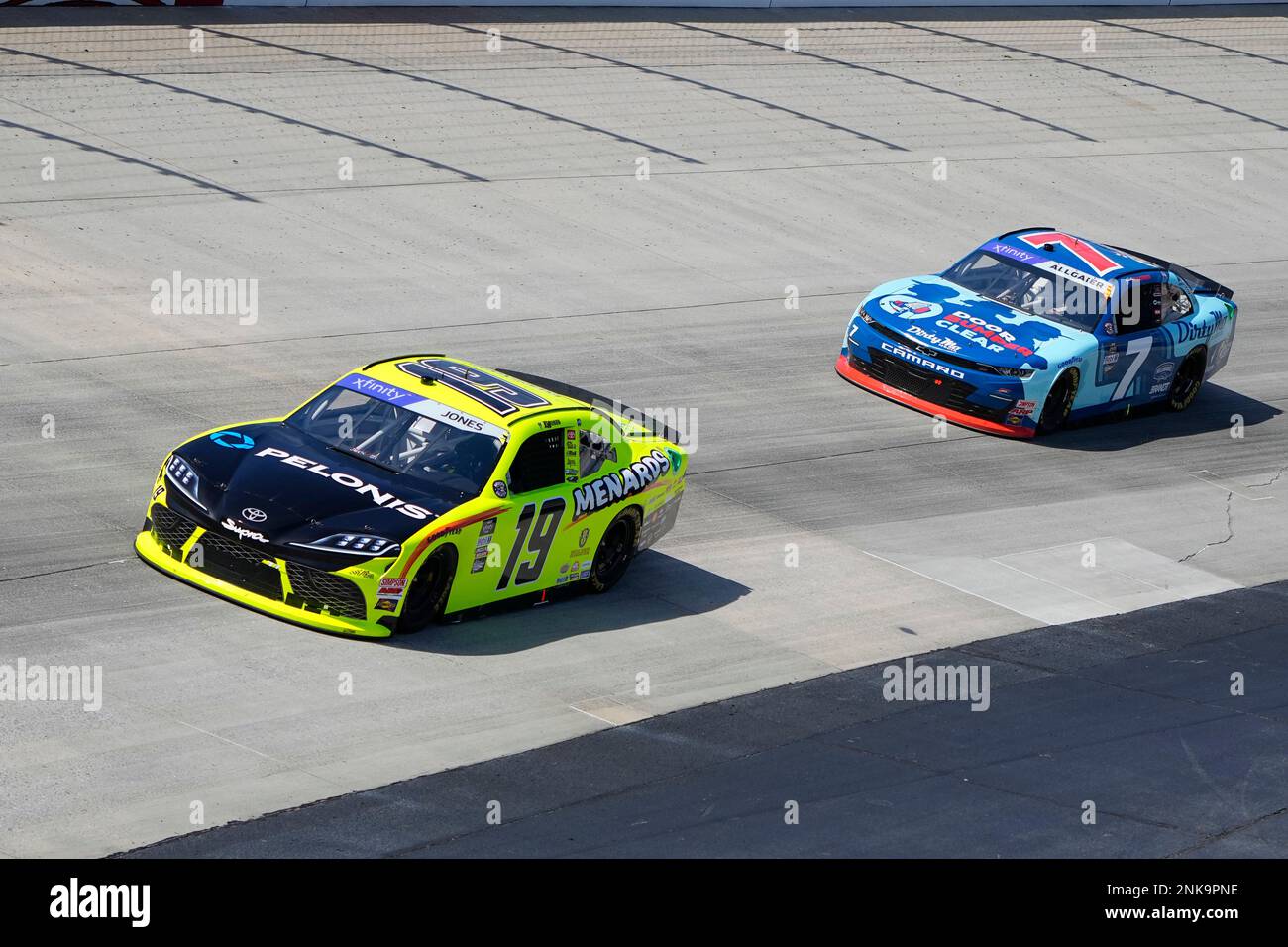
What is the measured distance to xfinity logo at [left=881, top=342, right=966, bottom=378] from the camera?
17.7 m

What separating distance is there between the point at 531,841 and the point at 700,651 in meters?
3.41

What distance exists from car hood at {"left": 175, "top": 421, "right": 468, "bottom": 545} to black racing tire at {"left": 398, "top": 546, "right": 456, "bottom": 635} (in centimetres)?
28

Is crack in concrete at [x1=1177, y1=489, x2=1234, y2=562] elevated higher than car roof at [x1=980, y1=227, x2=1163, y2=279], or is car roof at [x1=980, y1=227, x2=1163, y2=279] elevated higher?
car roof at [x1=980, y1=227, x2=1163, y2=279]

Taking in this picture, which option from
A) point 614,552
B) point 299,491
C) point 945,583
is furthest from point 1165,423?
point 299,491

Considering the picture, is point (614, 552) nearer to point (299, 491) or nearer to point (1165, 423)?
point (299, 491)

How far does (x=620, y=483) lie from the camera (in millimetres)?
12562

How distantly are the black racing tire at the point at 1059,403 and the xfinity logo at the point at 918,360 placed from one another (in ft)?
3.03

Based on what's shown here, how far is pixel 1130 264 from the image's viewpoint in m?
19.1

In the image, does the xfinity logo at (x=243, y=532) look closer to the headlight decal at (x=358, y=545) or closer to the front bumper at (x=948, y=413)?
the headlight decal at (x=358, y=545)

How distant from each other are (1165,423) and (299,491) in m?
11.2

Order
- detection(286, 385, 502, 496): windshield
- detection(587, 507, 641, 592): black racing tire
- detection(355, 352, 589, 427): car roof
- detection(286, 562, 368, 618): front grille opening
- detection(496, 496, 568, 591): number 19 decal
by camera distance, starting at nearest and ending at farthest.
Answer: detection(286, 562, 368, 618): front grille opening
detection(286, 385, 502, 496): windshield
detection(496, 496, 568, 591): number 19 decal
detection(355, 352, 589, 427): car roof
detection(587, 507, 641, 592): black racing tire

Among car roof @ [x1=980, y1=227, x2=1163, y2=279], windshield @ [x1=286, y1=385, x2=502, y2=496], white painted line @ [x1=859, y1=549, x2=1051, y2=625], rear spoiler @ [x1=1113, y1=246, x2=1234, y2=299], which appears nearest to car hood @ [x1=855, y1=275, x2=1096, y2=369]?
car roof @ [x1=980, y1=227, x2=1163, y2=279]

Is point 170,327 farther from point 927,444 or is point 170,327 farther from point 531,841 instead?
point 531,841
